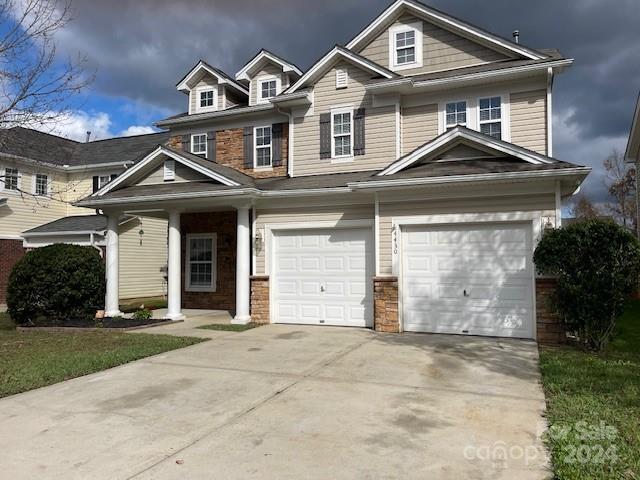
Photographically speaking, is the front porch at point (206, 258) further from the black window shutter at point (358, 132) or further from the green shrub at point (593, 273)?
the green shrub at point (593, 273)

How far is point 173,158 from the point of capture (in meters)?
12.8

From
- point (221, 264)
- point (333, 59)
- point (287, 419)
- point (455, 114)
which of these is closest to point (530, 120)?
point (455, 114)

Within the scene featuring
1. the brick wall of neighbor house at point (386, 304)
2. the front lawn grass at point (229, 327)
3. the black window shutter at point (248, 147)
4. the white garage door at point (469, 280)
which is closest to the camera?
the white garage door at point (469, 280)

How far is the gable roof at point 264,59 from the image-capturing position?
14797 mm

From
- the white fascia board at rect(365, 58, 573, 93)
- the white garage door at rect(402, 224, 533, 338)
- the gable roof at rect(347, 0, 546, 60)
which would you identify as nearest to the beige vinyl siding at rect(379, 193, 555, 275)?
the white garage door at rect(402, 224, 533, 338)

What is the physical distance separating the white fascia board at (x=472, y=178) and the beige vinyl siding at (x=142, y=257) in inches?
556

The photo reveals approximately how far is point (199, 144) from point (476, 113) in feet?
29.0

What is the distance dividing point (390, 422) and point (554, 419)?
1650 millimetres

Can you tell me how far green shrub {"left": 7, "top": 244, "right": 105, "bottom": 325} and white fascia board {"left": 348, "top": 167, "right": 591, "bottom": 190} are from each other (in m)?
7.27

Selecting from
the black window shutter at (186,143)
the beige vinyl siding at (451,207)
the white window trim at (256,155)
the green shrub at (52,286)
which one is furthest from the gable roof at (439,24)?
the green shrub at (52,286)

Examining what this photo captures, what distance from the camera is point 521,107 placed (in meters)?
11.8

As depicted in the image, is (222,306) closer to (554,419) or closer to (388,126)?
(388,126)

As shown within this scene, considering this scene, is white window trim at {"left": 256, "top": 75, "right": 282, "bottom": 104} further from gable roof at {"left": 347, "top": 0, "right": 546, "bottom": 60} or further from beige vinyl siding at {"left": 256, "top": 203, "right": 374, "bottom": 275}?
beige vinyl siding at {"left": 256, "top": 203, "right": 374, "bottom": 275}

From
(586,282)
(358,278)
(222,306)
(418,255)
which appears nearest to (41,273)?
(222,306)
